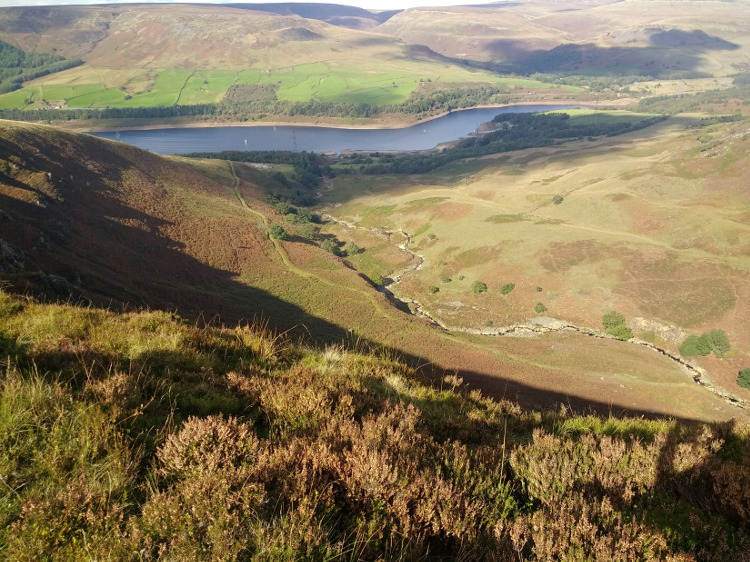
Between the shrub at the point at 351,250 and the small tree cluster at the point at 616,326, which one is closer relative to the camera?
the small tree cluster at the point at 616,326

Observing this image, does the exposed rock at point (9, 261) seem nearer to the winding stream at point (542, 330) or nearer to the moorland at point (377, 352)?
the moorland at point (377, 352)

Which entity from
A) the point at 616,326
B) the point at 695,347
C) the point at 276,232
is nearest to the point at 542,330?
the point at 616,326

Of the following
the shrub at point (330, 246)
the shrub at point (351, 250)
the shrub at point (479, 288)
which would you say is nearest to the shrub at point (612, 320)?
the shrub at point (479, 288)

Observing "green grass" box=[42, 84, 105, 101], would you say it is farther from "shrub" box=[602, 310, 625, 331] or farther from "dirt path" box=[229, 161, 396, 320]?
"shrub" box=[602, 310, 625, 331]

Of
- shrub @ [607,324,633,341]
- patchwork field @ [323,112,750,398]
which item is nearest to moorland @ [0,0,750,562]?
shrub @ [607,324,633,341]

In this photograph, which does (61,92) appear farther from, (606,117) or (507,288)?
(606,117)

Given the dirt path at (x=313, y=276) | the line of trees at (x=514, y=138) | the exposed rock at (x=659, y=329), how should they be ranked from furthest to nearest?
the line of trees at (x=514, y=138)
the dirt path at (x=313, y=276)
the exposed rock at (x=659, y=329)
